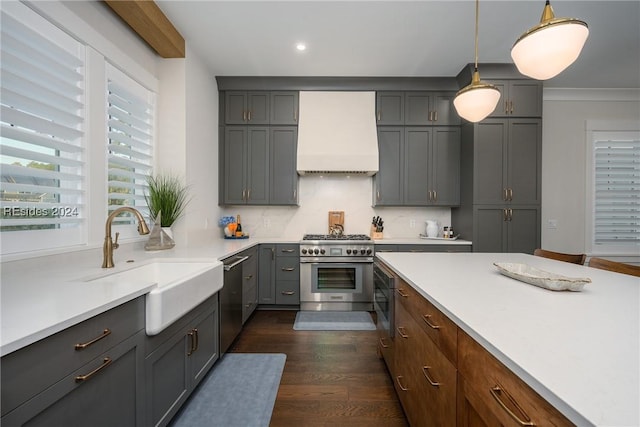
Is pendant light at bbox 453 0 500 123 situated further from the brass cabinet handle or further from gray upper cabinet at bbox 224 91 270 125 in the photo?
gray upper cabinet at bbox 224 91 270 125

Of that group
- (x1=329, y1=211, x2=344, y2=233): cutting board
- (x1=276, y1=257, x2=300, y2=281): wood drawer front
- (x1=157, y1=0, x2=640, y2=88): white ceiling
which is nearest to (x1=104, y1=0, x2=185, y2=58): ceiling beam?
(x1=157, y1=0, x2=640, y2=88): white ceiling

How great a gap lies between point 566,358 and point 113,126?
2810 millimetres

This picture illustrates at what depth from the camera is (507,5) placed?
2307 mm

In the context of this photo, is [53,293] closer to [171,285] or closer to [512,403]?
[171,285]

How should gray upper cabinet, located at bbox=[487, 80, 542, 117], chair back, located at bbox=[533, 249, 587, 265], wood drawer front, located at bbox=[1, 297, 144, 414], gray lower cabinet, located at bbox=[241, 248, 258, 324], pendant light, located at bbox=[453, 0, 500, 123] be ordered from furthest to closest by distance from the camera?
gray upper cabinet, located at bbox=[487, 80, 542, 117] → gray lower cabinet, located at bbox=[241, 248, 258, 324] → chair back, located at bbox=[533, 249, 587, 265] → pendant light, located at bbox=[453, 0, 500, 123] → wood drawer front, located at bbox=[1, 297, 144, 414]

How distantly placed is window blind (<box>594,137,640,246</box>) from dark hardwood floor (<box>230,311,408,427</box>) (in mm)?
3752

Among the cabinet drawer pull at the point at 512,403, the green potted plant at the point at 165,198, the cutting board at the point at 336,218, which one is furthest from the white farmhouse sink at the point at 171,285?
the cutting board at the point at 336,218

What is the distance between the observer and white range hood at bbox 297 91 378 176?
3.62m

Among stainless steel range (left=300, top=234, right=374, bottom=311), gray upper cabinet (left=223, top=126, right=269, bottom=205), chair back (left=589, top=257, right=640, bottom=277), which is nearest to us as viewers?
chair back (left=589, top=257, right=640, bottom=277)

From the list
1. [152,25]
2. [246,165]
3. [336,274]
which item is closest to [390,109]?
[246,165]

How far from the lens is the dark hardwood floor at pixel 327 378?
5.62 ft

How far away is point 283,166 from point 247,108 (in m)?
0.90

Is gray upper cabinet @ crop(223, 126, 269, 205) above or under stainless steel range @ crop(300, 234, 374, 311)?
above

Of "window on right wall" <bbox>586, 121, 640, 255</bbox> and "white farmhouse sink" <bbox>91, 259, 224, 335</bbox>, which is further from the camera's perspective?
"window on right wall" <bbox>586, 121, 640, 255</bbox>
